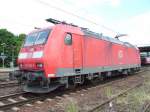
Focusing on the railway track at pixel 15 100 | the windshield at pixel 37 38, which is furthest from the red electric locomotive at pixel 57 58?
the railway track at pixel 15 100

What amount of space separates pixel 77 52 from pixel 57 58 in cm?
174

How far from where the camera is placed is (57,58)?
1093 centimetres

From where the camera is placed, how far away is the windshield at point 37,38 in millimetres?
11228

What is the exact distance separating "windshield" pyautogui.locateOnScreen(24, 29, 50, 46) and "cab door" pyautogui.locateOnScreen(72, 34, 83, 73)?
57.7 inches

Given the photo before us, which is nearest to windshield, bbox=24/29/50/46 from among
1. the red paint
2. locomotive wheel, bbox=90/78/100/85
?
the red paint

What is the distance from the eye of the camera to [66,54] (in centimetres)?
1150

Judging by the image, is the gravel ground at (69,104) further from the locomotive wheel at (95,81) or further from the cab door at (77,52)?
the locomotive wheel at (95,81)

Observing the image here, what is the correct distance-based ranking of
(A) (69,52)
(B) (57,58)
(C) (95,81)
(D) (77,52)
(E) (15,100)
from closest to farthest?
(E) (15,100)
(B) (57,58)
(A) (69,52)
(D) (77,52)
(C) (95,81)

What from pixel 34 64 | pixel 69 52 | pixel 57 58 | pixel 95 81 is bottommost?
pixel 95 81

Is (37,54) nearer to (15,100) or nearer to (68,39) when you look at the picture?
(68,39)

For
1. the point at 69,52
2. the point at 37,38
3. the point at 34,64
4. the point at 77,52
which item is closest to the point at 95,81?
the point at 77,52

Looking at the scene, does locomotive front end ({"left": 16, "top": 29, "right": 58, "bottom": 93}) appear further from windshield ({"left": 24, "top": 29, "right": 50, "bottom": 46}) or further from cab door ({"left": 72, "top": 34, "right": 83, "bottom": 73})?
cab door ({"left": 72, "top": 34, "right": 83, "bottom": 73})

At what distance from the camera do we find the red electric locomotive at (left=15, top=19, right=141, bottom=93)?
418 inches

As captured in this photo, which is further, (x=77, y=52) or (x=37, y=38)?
(x=77, y=52)
